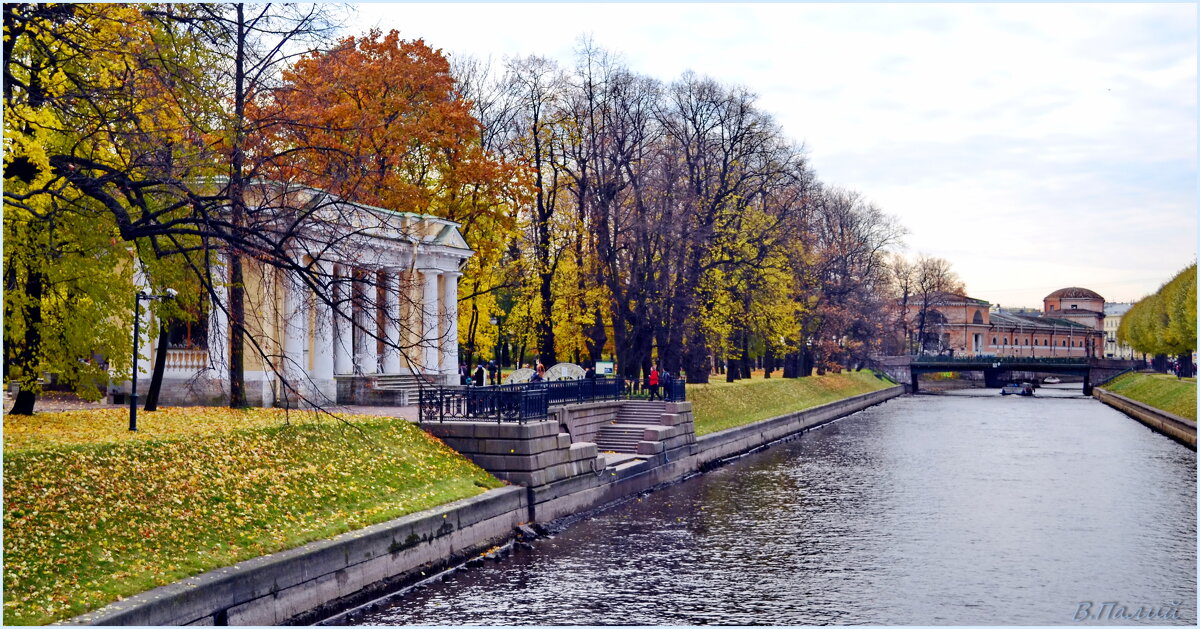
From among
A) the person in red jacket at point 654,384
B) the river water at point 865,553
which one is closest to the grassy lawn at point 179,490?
the river water at point 865,553

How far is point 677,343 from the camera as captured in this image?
5047 centimetres

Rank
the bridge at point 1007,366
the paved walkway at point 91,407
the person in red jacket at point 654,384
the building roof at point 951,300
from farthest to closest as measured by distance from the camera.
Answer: the building roof at point 951,300, the bridge at point 1007,366, the person in red jacket at point 654,384, the paved walkway at point 91,407

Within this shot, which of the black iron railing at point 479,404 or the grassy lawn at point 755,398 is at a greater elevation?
the black iron railing at point 479,404

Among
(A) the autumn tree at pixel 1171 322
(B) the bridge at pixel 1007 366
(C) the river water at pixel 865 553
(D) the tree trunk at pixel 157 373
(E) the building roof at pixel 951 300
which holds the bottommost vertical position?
(C) the river water at pixel 865 553

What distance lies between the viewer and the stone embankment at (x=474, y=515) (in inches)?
600

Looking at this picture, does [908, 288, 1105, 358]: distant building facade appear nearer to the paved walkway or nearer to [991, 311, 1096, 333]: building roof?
[991, 311, 1096, 333]: building roof

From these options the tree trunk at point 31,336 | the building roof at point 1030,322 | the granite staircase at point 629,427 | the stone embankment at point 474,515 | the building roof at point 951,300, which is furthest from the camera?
the building roof at point 1030,322

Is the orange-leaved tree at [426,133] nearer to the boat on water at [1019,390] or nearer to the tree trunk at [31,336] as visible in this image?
the tree trunk at [31,336]

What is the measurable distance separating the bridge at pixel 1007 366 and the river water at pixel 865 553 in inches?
2690

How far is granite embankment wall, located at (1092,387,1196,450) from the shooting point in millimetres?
49812

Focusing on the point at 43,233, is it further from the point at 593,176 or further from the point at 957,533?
the point at 593,176

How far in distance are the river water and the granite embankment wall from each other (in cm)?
907

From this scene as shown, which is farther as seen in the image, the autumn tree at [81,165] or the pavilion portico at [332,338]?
the pavilion portico at [332,338]

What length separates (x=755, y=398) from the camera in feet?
187
